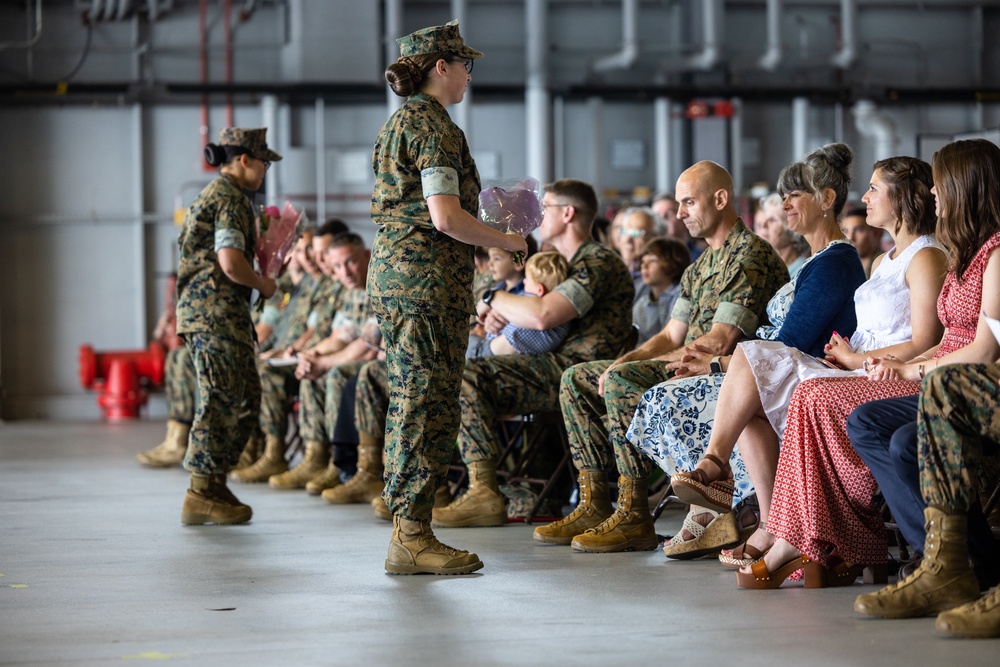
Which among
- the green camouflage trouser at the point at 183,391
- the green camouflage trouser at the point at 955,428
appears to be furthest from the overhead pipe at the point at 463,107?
the green camouflage trouser at the point at 955,428

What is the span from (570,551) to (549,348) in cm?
101

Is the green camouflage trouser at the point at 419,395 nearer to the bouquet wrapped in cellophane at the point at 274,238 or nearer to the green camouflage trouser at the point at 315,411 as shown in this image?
the bouquet wrapped in cellophane at the point at 274,238

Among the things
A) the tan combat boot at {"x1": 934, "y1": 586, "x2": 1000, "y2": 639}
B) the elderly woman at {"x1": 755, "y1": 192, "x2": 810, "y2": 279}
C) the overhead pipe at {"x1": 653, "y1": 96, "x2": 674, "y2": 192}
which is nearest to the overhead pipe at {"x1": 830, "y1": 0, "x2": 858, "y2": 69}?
the overhead pipe at {"x1": 653, "y1": 96, "x2": 674, "y2": 192}

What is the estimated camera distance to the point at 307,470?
626 cm

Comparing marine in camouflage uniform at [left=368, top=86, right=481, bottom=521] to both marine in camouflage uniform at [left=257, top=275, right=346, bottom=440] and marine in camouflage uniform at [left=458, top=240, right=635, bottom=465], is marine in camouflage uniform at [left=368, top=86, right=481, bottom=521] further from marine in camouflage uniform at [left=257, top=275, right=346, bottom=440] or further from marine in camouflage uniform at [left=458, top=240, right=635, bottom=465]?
marine in camouflage uniform at [left=257, top=275, right=346, bottom=440]

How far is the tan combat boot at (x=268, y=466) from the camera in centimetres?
664

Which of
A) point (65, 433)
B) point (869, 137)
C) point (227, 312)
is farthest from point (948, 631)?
point (869, 137)

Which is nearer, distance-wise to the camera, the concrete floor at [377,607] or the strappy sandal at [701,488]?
the concrete floor at [377,607]

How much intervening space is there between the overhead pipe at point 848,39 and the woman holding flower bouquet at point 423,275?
836 cm

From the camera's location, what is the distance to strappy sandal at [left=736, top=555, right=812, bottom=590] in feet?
10.8

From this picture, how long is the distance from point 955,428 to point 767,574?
0.71 m

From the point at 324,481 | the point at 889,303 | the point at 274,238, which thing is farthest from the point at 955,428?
the point at 324,481

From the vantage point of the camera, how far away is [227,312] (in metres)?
4.89

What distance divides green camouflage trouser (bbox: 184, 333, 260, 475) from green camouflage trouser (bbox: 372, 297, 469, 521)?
1438 millimetres
